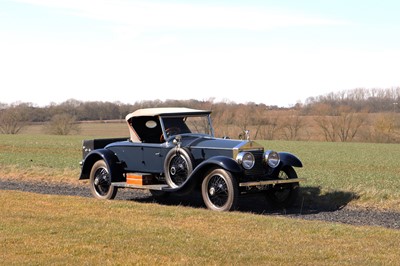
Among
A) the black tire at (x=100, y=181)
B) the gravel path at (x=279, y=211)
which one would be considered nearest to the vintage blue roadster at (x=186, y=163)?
the black tire at (x=100, y=181)

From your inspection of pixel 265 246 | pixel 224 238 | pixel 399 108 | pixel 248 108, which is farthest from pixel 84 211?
pixel 399 108

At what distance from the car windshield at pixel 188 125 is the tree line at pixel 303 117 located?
137 ft

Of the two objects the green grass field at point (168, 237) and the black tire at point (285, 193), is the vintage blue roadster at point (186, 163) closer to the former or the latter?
the black tire at point (285, 193)

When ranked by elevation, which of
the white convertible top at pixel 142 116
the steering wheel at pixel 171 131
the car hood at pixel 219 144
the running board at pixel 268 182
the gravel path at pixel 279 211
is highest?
the white convertible top at pixel 142 116

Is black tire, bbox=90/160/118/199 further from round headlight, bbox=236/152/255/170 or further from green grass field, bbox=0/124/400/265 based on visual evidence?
round headlight, bbox=236/152/255/170

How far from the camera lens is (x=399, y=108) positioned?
70938 mm

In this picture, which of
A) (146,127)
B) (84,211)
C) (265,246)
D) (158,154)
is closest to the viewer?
(265,246)

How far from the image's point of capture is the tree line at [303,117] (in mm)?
60719

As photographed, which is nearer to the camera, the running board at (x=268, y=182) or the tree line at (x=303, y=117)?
the running board at (x=268, y=182)

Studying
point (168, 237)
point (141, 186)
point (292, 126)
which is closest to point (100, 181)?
point (141, 186)

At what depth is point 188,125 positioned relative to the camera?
12258 millimetres

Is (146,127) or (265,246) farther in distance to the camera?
(146,127)

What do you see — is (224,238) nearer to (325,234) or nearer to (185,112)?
(325,234)

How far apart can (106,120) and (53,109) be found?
19.4m
